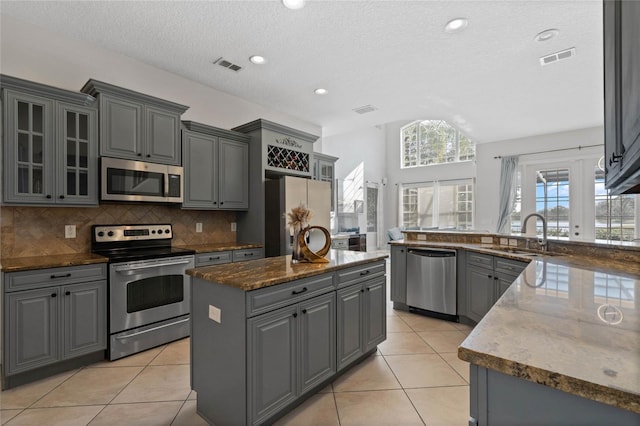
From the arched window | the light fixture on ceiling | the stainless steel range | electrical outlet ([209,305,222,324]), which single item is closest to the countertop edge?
electrical outlet ([209,305,222,324])

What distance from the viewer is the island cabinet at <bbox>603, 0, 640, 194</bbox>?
2.41 feet

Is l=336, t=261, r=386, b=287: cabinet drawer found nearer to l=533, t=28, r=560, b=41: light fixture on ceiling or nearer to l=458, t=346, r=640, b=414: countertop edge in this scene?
l=458, t=346, r=640, b=414: countertop edge

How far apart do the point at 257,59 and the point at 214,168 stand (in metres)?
1.33

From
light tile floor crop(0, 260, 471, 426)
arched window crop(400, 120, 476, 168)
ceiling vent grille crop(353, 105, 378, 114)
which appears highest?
arched window crop(400, 120, 476, 168)

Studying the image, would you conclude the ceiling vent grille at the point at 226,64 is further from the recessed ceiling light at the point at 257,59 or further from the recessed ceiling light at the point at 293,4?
the recessed ceiling light at the point at 293,4

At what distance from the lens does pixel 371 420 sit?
1900 mm

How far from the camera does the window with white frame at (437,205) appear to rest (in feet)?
29.1

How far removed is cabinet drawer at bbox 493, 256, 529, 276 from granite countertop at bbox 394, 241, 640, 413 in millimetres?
1258

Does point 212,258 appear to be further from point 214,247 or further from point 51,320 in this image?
point 51,320

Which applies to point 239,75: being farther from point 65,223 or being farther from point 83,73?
point 65,223

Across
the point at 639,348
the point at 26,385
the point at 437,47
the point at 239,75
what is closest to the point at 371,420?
the point at 639,348

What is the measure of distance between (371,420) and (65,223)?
3085mm

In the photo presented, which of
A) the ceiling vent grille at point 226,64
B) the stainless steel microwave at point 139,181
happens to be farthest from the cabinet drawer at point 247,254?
the ceiling vent grille at point 226,64

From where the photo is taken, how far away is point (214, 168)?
12.3ft
